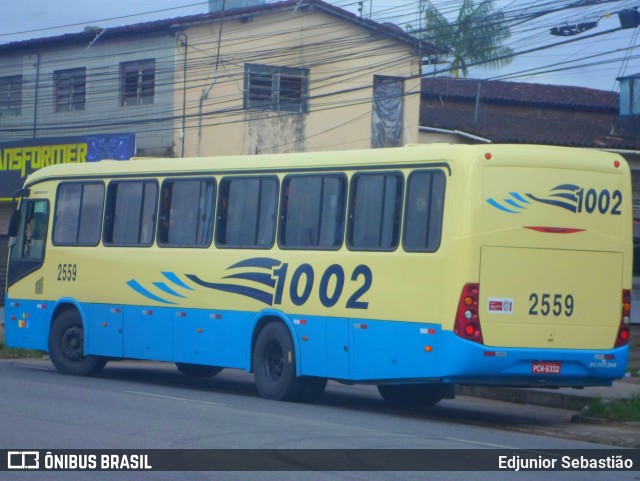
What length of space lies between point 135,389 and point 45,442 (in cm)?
614

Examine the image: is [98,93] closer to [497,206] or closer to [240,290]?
[240,290]

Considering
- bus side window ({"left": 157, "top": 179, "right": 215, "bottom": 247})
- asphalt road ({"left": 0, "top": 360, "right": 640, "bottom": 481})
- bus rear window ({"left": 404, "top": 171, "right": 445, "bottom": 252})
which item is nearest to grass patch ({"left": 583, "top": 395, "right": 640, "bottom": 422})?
asphalt road ({"left": 0, "top": 360, "right": 640, "bottom": 481})

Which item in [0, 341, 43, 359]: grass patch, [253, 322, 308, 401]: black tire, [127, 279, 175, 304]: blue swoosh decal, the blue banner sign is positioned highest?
the blue banner sign

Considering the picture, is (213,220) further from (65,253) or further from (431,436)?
(431,436)

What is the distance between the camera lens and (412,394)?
Answer: 53.3 feet

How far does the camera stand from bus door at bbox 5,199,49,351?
19.5 meters

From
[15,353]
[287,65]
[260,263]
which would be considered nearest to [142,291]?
[260,263]

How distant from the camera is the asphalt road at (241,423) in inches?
411

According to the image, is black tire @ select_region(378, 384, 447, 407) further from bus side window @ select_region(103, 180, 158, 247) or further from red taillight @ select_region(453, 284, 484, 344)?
bus side window @ select_region(103, 180, 158, 247)

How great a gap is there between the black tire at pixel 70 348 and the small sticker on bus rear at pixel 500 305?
799cm

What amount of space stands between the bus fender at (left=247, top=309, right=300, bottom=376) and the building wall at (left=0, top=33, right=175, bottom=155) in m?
17.7

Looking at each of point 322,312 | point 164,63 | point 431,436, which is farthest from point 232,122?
point 431,436

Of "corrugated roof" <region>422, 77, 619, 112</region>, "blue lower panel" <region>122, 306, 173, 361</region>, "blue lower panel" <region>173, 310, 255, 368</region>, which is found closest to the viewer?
"blue lower panel" <region>173, 310, 255, 368</region>

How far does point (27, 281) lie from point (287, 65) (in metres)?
16.3
